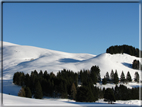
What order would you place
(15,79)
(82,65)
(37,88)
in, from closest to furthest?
(37,88), (15,79), (82,65)

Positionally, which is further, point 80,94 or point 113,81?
point 113,81

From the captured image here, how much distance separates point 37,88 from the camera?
3030cm

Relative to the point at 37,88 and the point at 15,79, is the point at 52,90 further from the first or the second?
→ the point at 15,79

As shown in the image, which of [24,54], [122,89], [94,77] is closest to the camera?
[122,89]

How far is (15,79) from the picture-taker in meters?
40.7

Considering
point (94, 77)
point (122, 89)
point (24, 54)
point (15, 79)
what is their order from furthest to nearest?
point (24, 54) < point (94, 77) < point (15, 79) < point (122, 89)

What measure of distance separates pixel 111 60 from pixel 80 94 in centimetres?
4700

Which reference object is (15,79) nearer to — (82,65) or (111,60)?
(82,65)

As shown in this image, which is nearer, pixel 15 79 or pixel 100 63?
pixel 15 79

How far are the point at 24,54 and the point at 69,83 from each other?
74.5m

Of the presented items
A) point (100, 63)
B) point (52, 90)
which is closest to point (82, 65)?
point (100, 63)

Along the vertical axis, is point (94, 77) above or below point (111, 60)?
below

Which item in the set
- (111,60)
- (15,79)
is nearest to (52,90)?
(15,79)

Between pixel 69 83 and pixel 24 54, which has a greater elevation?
pixel 24 54
